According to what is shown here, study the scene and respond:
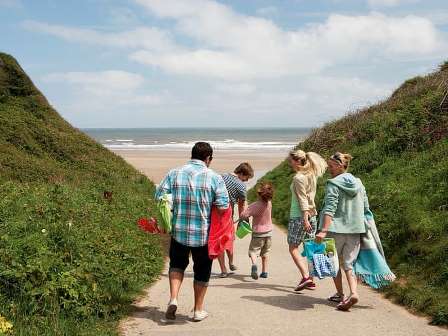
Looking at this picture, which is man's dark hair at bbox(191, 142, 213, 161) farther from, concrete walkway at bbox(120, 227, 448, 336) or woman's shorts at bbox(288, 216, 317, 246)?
woman's shorts at bbox(288, 216, 317, 246)

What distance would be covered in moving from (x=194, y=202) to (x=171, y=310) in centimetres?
119

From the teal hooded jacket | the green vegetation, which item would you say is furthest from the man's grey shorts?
the green vegetation

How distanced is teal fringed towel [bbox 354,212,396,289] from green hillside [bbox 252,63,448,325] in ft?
1.64

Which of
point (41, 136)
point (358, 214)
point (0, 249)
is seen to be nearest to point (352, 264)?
point (358, 214)

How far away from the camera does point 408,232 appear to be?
8305 mm

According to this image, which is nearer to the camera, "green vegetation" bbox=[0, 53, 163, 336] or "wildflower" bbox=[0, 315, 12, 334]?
"wildflower" bbox=[0, 315, 12, 334]

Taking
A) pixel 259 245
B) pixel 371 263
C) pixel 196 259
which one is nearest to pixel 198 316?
pixel 196 259

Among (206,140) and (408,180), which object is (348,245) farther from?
(206,140)

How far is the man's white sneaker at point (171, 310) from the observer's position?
5.58 metres

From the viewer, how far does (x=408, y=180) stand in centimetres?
1047

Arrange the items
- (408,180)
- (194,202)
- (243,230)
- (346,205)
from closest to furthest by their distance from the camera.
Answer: (194,202) → (346,205) → (243,230) → (408,180)

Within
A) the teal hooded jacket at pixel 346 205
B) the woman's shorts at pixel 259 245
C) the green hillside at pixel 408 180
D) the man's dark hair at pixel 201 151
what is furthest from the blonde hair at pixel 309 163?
the green hillside at pixel 408 180

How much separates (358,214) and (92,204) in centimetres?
534

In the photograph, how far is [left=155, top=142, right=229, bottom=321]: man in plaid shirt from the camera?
5480 millimetres
